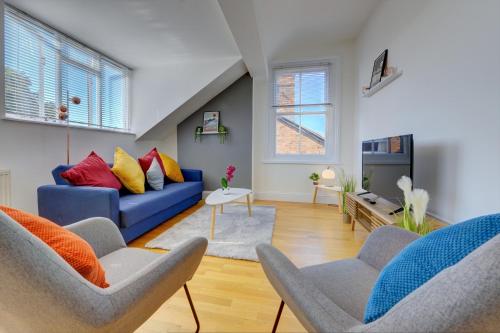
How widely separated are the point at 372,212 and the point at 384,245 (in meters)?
0.92

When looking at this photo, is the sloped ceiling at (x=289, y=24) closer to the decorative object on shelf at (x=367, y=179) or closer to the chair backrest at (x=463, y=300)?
the decorative object on shelf at (x=367, y=179)

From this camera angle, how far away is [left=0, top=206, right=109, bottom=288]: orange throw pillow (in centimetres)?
63

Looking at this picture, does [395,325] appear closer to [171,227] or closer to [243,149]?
[171,227]

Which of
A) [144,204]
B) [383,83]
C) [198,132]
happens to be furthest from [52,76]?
[383,83]

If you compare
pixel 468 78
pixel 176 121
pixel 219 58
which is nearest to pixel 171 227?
pixel 176 121

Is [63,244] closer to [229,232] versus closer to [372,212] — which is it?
[229,232]

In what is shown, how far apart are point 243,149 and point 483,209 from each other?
3210 mm

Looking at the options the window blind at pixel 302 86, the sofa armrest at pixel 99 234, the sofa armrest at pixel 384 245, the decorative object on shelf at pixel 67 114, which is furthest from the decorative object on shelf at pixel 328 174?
the decorative object on shelf at pixel 67 114

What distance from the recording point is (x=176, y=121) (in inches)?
161

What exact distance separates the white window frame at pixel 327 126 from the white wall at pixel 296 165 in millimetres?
55

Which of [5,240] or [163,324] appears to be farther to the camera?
[163,324]

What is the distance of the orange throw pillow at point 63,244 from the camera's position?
0.63 metres

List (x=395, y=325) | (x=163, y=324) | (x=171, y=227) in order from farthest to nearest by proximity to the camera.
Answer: (x=171, y=227)
(x=163, y=324)
(x=395, y=325)

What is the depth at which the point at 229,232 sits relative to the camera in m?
2.37
